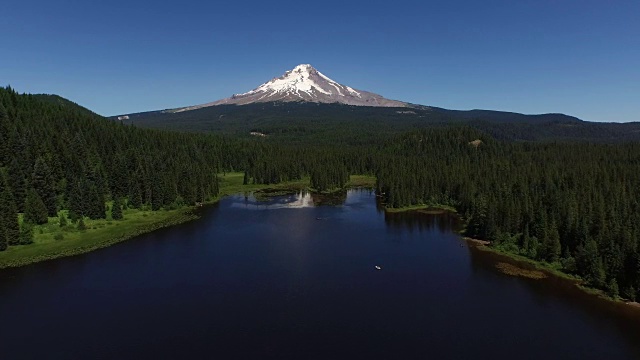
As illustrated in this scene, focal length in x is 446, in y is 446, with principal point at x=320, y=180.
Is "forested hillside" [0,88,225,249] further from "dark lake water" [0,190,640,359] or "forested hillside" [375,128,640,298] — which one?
"forested hillside" [375,128,640,298]

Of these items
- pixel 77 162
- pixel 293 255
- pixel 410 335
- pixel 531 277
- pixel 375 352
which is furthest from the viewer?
pixel 77 162

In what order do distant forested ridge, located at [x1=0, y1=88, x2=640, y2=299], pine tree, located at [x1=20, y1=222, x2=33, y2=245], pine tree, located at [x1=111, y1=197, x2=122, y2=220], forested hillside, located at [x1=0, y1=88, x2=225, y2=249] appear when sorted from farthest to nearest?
1. pine tree, located at [x1=111, y1=197, x2=122, y2=220]
2. forested hillside, located at [x1=0, y1=88, x2=225, y2=249]
3. pine tree, located at [x1=20, y1=222, x2=33, y2=245]
4. distant forested ridge, located at [x1=0, y1=88, x2=640, y2=299]

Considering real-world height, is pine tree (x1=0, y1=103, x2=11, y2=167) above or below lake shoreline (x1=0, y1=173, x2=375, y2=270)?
above

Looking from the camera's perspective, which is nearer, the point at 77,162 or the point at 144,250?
the point at 144,250

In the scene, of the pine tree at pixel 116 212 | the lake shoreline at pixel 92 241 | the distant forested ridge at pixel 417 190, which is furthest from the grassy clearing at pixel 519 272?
the pine tree at pixel 116 212

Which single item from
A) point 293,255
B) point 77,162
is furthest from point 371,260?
point 77,162

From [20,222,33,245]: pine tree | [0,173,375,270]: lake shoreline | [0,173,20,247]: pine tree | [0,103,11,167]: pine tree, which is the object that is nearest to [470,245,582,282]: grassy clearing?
[0,173,375,270]: lake shoreline

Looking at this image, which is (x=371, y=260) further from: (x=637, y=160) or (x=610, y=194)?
(x=637, y=160)
